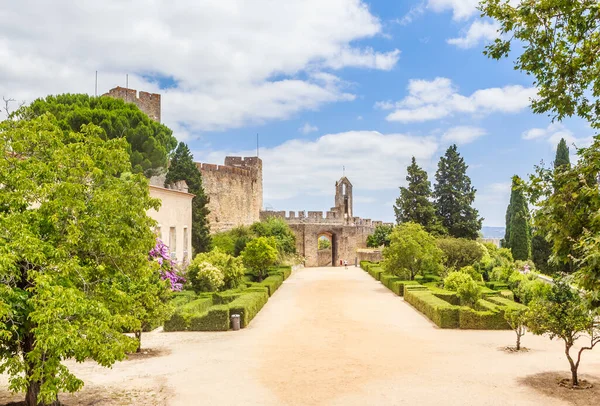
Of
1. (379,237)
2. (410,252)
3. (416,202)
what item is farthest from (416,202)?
(410,252)

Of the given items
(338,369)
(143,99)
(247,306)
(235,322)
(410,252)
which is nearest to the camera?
(338,369)

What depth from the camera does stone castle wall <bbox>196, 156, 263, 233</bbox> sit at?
43.4 meters

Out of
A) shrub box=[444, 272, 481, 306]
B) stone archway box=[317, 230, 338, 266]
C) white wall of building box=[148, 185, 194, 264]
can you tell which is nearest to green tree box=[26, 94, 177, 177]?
white wall of building box=[148, 185, 194, 264]

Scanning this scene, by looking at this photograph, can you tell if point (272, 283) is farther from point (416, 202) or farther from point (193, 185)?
point (416, 202)

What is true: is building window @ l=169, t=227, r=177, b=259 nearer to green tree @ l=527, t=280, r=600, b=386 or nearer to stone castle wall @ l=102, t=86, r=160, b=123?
stone castle wall @ l=102, t=86, r=160, b=123

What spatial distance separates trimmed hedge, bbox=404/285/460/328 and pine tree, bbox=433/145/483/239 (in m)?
20.8

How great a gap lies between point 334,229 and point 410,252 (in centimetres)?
2366

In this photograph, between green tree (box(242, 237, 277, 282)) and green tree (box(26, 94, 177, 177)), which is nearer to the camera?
green tree (box(26, 94, 177, 177))

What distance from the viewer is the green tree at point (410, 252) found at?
26.9 m

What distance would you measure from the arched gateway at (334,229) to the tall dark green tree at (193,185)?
17.0 metres

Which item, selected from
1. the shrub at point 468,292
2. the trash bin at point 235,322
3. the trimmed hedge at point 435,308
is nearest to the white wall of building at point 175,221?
the trash bin at point 235,322

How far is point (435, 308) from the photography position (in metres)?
17.1

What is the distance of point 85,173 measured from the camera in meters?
7.81

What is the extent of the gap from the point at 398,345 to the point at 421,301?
6.24m
